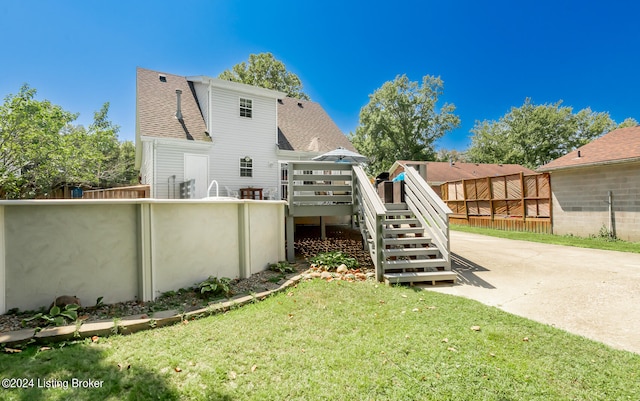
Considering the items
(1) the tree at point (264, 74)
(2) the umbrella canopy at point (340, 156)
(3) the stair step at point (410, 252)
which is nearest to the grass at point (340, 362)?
(3) the stair step at point (410, 252)

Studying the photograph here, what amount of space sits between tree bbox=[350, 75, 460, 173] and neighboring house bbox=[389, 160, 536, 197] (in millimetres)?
6785

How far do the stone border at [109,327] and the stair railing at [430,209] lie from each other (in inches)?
143

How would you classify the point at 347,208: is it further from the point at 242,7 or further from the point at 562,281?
the point at 242,7

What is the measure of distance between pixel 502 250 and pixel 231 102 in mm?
11101

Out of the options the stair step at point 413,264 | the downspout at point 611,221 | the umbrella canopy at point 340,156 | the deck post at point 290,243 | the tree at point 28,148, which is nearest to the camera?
the stair step at point 413,264

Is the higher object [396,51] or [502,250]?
[396,51]

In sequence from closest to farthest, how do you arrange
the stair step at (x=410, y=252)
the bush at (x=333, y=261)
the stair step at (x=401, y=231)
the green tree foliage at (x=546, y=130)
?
the stair step at (x=410, y=252) < the stair step at (x=401, y=231) < the bush at (x=333, y=261) < the green tree foliage at (x=546, y=130)

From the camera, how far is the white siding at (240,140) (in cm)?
1179

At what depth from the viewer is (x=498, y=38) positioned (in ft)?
68.1

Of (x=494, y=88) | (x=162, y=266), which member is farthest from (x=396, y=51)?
(x=162, y=266)

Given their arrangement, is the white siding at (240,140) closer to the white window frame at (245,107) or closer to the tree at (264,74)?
the white window frame at (245,107)

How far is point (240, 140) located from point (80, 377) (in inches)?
429

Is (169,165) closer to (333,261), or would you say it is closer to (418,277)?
(333,261)

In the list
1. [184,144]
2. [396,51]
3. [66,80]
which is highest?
[396,51]
